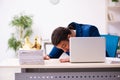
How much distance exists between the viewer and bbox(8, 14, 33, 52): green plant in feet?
16.7

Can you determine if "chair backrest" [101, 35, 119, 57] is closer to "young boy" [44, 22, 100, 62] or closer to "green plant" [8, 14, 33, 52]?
"young boy" [44, 22, 100, 62]

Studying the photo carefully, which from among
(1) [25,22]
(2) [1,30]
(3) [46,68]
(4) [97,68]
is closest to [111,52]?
(4) [97,68]

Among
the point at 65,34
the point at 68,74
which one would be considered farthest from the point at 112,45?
the point at 68,74

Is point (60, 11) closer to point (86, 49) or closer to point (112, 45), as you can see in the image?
point (112, 45)

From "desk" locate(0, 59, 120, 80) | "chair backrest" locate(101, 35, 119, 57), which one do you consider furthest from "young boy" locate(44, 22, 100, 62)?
"chair backrest" locate(101, 35, 119, 57)

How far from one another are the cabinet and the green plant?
5.44 feet

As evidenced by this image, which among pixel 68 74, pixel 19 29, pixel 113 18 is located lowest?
pixel 68 74

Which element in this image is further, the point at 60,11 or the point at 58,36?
the point at 60,11

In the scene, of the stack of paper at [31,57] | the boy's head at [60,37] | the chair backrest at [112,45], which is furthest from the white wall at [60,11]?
the stack of paper at [31,57]

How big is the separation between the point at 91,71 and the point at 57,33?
439 mm

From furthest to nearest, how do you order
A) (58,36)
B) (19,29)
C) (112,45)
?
(19,29), (112,45), (58,36)

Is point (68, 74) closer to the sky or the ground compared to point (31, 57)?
closer to the ground

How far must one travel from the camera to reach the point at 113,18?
210 inches

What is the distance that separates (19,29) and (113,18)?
79.9 inches
